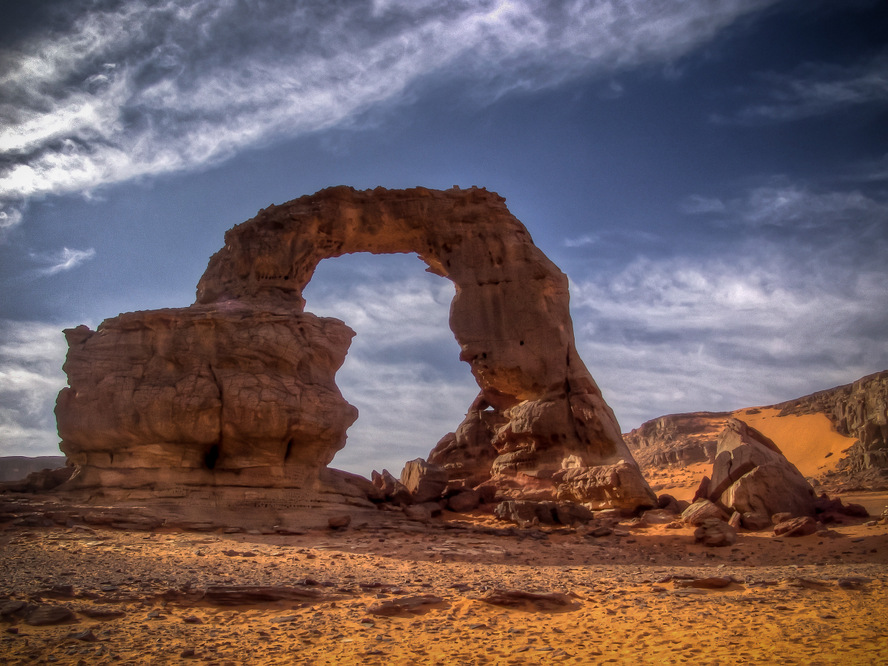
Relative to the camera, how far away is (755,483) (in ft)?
38.8

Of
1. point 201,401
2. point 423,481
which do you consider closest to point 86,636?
point 201,401

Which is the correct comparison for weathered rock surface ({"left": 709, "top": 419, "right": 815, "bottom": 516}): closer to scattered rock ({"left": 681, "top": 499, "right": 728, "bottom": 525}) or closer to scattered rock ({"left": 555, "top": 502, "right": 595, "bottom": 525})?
scattered rock ({"left": 681, "top": 499, "right": 728, "bottom": 525})

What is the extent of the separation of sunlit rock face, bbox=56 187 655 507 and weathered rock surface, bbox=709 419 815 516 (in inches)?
63.6

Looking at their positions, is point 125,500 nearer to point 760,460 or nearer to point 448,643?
point 448,643

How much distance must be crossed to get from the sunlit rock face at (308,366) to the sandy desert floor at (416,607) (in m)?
3.53

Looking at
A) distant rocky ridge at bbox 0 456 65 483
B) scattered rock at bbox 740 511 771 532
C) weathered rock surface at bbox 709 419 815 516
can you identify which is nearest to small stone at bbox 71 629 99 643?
scattered rock at bbox 740 511 771 532

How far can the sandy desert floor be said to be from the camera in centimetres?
419

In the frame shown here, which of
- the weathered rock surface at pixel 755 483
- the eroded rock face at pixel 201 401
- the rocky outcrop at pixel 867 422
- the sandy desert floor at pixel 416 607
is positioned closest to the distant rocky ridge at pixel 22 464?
the eroded rock face at pixel 201 401

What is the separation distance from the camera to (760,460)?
12234mm

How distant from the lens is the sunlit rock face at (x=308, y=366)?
12.0 m

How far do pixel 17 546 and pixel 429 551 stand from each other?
515cm

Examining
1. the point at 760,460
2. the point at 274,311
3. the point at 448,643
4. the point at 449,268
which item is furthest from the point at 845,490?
the point at 448,643

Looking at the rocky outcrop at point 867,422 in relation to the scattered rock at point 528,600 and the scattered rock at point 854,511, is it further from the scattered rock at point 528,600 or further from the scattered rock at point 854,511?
the scattered rock at point 528,600

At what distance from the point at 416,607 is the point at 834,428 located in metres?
39.5
